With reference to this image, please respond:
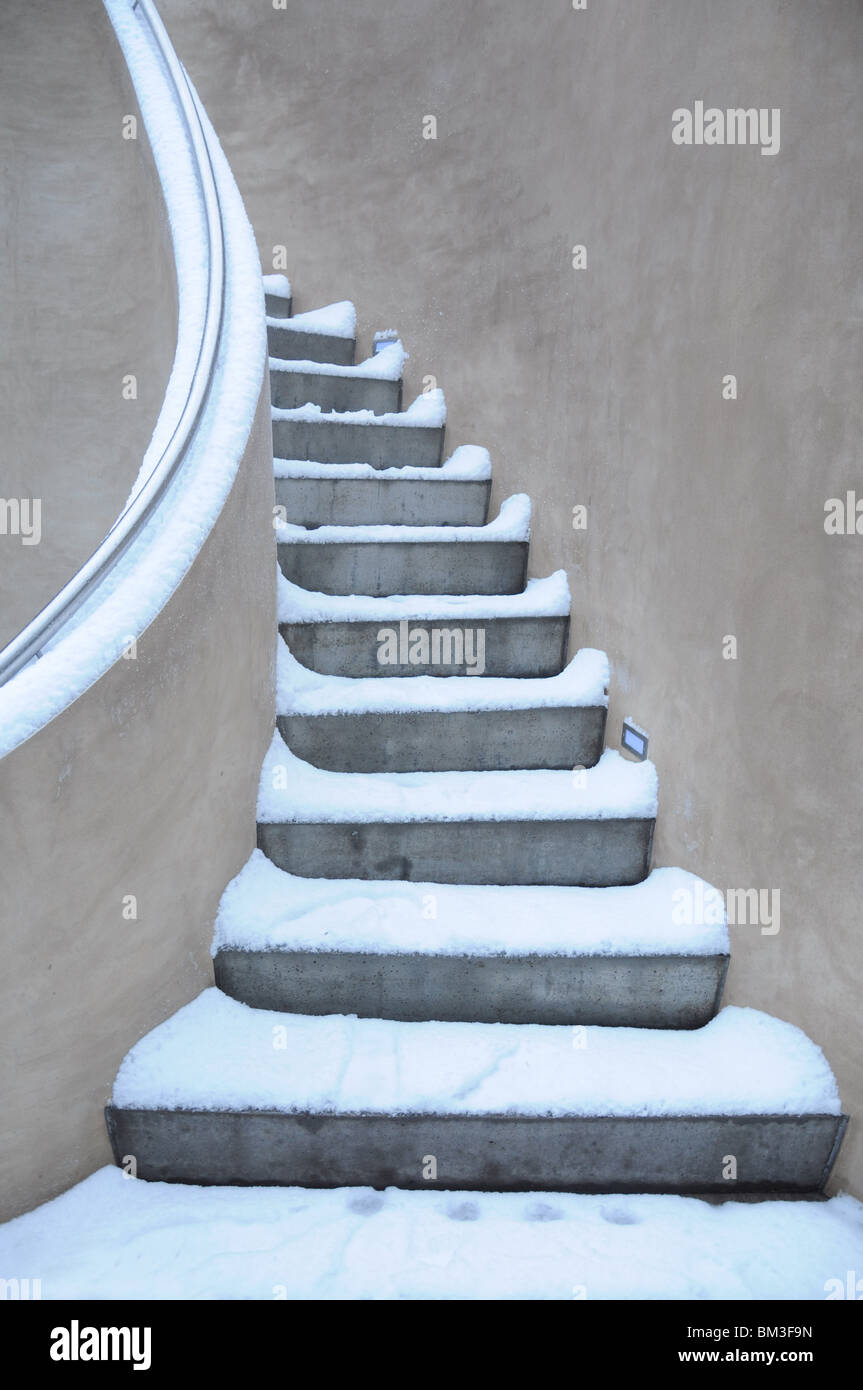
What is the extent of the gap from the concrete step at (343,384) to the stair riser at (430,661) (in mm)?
892

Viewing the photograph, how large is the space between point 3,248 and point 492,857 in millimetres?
2246

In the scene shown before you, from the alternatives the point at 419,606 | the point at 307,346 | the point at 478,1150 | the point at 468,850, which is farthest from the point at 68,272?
the point at 478,1150

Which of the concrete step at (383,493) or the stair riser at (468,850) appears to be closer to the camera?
the stair riser at (468,850)

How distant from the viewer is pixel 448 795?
177 cm

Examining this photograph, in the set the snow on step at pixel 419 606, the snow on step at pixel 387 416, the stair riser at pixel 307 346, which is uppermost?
the stair riser at pixel 307 346

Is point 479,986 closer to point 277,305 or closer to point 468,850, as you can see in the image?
point 468,850

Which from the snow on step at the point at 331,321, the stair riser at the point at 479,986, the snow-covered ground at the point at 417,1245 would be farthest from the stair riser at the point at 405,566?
the snow-covered ground at the point at 417,1245

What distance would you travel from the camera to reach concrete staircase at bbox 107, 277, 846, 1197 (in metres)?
1.35

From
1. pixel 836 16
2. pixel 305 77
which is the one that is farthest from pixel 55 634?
pixel 305 77

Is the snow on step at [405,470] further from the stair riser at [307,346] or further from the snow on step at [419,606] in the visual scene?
the stair riser at [307,346]

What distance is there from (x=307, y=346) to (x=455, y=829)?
6.41 ft

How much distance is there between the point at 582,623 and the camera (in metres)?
2.09

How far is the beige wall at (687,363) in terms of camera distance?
1302 mm

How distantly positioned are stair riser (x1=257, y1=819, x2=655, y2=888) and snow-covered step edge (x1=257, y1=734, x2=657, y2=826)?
0.05ft
